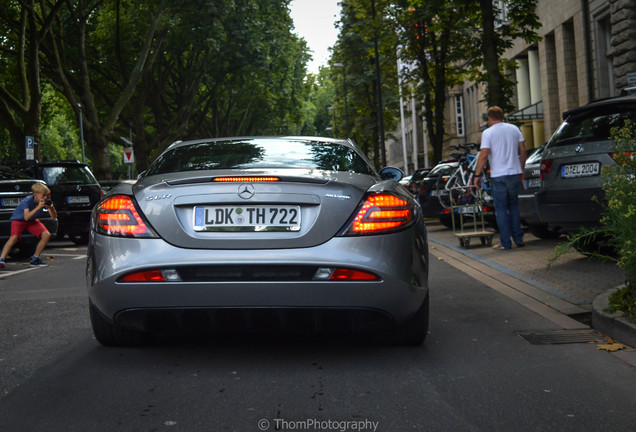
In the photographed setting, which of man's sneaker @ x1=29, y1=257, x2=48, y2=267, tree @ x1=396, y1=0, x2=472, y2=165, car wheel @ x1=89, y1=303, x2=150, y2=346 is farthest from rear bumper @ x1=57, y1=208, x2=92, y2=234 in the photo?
tree @ x1=396, y1=0, x2=472, y2=165

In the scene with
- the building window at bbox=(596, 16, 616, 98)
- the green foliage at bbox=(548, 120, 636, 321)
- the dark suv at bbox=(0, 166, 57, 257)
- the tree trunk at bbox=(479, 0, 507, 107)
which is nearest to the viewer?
the green foliage at bbox=(548, 120, 636, 321)

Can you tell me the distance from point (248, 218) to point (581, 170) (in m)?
5.73

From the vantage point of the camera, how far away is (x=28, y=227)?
14.1 metres

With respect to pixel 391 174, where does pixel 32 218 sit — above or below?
below

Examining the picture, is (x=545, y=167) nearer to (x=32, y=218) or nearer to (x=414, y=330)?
(x=414, y=330)

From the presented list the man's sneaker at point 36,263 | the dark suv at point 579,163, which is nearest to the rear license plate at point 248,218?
the dark suv at point 579,163

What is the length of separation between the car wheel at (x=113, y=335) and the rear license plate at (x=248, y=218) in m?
1.04

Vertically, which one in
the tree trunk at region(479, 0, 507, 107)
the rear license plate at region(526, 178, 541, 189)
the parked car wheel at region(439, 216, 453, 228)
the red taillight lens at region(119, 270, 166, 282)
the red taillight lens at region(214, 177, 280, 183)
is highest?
the tree trunk at region(479, 0, 507, 107)

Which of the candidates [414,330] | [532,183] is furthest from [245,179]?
[532,183]

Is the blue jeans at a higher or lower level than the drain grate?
higher

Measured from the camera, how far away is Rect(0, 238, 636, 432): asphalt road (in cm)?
399

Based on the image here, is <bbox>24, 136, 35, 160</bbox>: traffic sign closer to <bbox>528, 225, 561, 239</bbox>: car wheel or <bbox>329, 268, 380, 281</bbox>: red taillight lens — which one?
<bbox>528, 225, 561, 239</bbox>: car wheel

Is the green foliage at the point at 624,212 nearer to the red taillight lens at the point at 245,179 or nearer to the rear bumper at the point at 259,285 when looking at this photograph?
the rear bumper at the point at 259,285

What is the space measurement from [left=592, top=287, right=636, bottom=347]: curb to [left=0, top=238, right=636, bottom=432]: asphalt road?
22 centimetres
